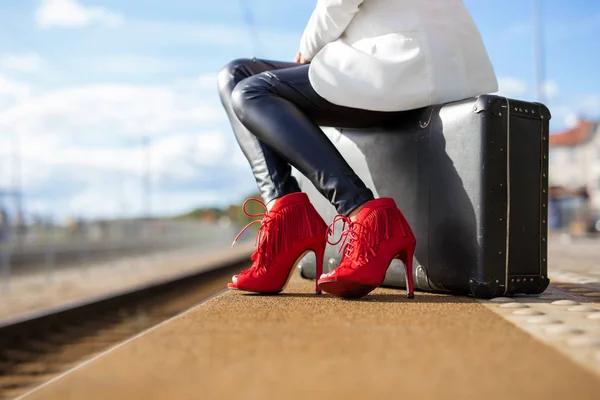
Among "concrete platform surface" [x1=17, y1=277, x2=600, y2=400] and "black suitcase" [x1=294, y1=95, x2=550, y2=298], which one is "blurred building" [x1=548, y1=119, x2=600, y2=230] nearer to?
"black suitcase" [x1=294, y1=95, x2=550, y2=298]

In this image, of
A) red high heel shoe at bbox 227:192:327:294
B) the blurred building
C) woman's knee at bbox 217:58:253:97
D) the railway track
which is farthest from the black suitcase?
the blurred building

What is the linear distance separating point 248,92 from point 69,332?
4.41 meters

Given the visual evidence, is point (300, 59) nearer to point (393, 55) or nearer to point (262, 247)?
point (393, 55)

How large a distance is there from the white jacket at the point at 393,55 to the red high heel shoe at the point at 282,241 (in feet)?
1.39

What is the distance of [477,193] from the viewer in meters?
2.19

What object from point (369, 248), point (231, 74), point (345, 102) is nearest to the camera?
point (369, 248)

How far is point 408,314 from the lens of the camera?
1813 mm

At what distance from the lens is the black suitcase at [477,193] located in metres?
2.19

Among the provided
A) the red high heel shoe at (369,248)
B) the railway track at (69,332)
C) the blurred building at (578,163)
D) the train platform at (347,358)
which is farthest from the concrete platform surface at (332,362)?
the blurred building at (578,163)

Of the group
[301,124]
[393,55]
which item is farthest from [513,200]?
[301,124]

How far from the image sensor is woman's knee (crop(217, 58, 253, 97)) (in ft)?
8.55

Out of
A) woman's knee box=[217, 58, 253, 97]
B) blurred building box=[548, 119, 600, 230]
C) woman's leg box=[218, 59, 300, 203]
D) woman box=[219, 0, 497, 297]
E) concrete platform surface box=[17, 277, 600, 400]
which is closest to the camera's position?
concrete platform surface box=[17, 277, 600, 400]

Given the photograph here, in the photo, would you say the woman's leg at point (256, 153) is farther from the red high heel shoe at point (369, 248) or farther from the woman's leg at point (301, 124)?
the red high heel shoe at point (369, 248)

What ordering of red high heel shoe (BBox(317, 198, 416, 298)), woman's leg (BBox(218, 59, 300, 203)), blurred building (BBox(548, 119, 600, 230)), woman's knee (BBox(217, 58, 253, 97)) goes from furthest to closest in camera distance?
blurred building (BBox(548, 119, 600, 230)) < woman's knee (BBox(217, 58, 253, 97)) < woman's leg (BBox(218, 59, 300, 203)) < red high heel shoe (BBox(317, 198, 416, 298))
